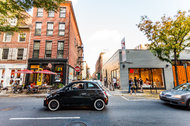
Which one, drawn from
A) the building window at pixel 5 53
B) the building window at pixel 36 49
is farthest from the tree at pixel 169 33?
the building window at pixel 5 53

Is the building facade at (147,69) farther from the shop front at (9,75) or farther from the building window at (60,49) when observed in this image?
the shop front at (9,75)

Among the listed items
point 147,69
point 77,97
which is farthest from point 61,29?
point 147,69

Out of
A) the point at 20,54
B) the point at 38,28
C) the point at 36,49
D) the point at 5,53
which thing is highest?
the point at 38,28

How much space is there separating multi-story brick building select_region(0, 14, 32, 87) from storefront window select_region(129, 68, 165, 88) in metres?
18.7

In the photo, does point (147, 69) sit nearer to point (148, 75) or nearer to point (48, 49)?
point (148, 75)

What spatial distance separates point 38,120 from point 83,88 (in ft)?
8.32

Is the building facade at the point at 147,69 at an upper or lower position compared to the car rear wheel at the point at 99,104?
upper

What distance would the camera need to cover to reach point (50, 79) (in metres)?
16.0

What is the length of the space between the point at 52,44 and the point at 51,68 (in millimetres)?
4448

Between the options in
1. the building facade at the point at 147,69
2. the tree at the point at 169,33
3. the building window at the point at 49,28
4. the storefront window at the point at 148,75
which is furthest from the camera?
the building window at the point at 49,28

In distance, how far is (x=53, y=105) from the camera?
5395 millimetres

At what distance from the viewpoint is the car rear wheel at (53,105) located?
5.35 metres

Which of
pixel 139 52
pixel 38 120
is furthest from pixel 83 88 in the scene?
pixel 139 52

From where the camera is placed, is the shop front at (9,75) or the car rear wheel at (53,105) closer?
the car rear wheel at (53,105)
